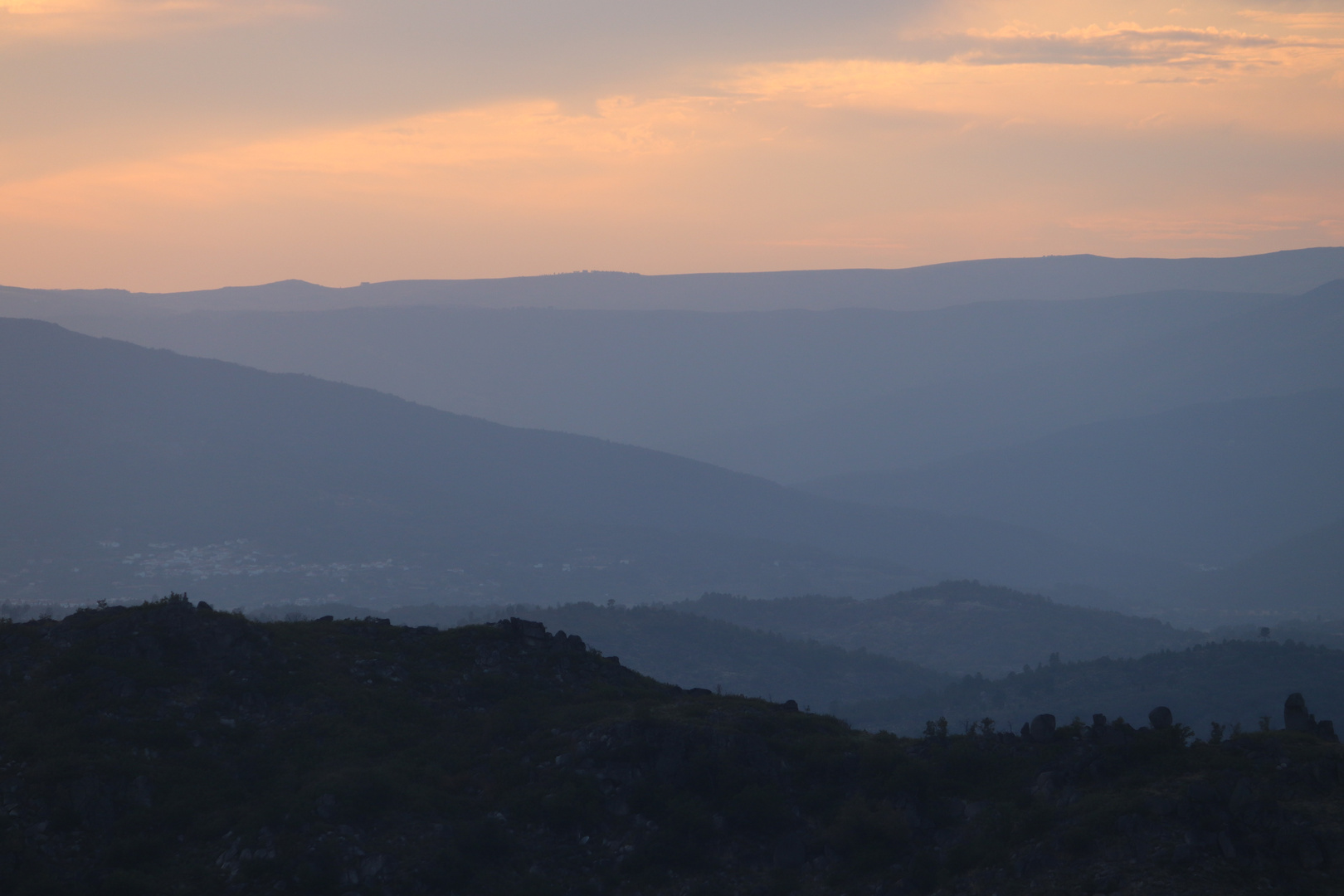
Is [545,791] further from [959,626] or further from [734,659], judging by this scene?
[959,626]

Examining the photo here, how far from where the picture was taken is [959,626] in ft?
472

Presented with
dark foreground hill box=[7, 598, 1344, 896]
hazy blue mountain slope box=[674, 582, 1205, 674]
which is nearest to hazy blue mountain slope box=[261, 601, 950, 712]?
hazy blue mountain slope box=[674, 582, 1205, 674]

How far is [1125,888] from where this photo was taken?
20.0m

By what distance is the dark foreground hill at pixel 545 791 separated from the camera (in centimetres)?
2161

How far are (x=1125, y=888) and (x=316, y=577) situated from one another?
17945 centimetres

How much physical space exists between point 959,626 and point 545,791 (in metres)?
125

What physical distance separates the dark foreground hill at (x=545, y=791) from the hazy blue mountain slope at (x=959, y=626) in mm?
108238

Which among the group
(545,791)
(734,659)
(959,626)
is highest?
(545,791)

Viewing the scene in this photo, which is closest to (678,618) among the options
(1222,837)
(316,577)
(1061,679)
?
(1061,679)

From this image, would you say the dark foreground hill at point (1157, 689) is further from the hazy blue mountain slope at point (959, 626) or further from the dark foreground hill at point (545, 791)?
the dark foreground hill at point (545, 791)

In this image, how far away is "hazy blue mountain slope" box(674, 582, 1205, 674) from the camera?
13562 cm

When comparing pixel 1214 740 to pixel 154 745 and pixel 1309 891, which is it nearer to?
pixel 1309 891

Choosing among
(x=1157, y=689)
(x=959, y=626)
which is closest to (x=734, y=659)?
(x=1157, y=689)

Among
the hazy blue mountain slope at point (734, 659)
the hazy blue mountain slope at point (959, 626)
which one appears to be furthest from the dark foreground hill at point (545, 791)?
the hazy blue mountain slope at point (959, 626)
